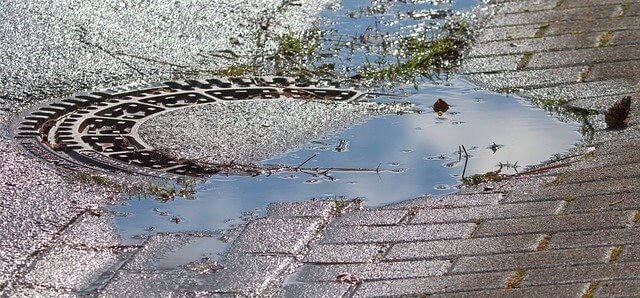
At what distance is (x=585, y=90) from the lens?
6371 mm

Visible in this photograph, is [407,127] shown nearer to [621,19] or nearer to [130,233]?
[130,233]

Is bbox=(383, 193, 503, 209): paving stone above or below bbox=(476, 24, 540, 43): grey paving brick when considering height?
below

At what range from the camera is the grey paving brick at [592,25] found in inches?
291

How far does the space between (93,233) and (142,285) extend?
53cm

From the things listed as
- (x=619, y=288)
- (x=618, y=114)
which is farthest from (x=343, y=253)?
(x=618, y=114)

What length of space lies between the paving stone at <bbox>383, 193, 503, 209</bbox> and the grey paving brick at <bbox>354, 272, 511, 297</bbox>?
2.47 ft

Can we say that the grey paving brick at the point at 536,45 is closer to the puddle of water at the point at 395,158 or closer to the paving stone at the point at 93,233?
the puddle of water at the point at 395,158

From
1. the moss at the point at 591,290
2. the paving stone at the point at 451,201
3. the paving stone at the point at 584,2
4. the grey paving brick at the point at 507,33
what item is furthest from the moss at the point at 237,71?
the moss at the point at 591,290

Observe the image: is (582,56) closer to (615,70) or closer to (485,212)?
(615,70)

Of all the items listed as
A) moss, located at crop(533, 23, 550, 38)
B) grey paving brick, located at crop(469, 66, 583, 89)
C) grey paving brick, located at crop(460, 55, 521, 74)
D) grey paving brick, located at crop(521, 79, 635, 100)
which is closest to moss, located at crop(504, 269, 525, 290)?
grey paving brick, located at crop(521, 79, 635, 100)

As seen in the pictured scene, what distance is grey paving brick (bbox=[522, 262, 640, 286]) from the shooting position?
414cm

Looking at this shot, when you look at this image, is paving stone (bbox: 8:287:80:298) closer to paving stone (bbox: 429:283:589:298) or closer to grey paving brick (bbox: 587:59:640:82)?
paving stone (bbox: 429:283:589:298)

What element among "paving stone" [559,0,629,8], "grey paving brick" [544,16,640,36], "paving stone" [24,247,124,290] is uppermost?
"paving stone" [559,0,629,8]

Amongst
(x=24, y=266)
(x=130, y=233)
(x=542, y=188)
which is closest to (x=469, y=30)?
(x=542, y=188)
